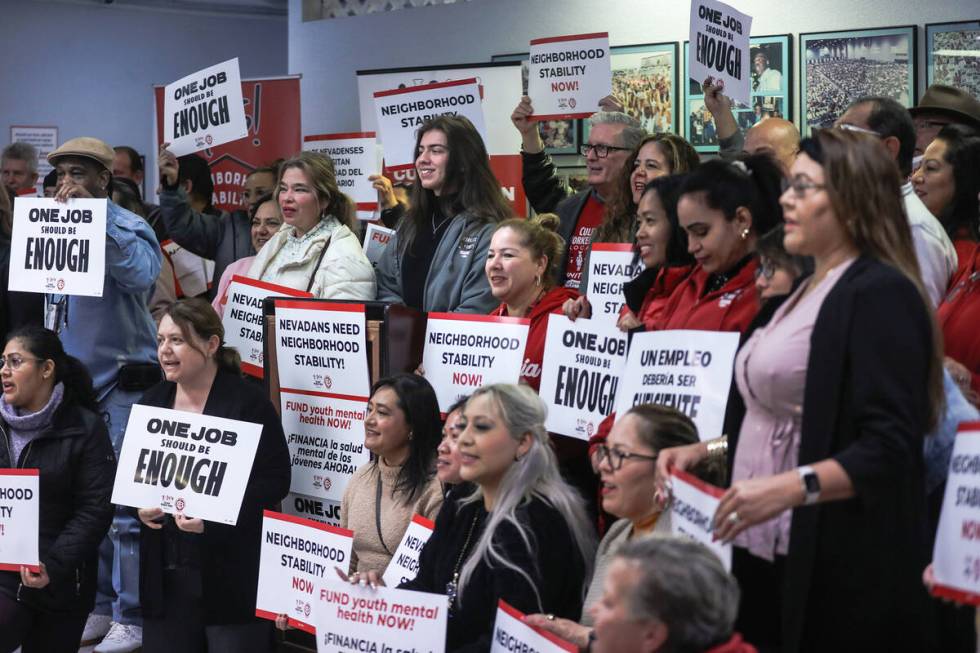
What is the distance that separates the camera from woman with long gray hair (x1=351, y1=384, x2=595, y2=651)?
11.7 ft

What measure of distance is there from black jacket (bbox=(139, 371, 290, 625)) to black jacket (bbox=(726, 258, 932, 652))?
2.63 metres

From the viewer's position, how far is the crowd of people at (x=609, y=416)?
2557mm

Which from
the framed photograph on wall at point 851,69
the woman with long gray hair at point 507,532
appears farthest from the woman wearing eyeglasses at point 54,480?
the framed photograph on wall at point 851,69

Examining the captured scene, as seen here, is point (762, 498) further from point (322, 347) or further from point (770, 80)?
point (770, 80)

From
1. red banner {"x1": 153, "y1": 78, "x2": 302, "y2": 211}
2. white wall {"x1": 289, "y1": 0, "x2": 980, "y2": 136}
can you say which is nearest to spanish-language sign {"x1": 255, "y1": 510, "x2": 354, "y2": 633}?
white wall {"x1": 289, "y1": 0, "x2": 980, "y2": 136}

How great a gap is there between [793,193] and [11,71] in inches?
431

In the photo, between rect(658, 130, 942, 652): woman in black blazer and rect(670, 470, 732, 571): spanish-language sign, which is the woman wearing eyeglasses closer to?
rect(670, 470, 732, 571): spanish-language sign

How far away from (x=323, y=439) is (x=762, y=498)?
2.76 meters

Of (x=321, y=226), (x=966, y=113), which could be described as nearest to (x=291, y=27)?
(x=321, y=226)

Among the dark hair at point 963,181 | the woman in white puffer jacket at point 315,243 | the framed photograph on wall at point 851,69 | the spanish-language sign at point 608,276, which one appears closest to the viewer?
the dark hair at point 963,181

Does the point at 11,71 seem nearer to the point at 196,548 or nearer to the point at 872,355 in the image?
the point at 196,548

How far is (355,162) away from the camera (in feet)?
25.8

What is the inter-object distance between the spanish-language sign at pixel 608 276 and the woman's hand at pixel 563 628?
1.20m

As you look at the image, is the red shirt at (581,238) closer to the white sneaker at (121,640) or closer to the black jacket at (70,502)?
the black jacket at (70,502)
